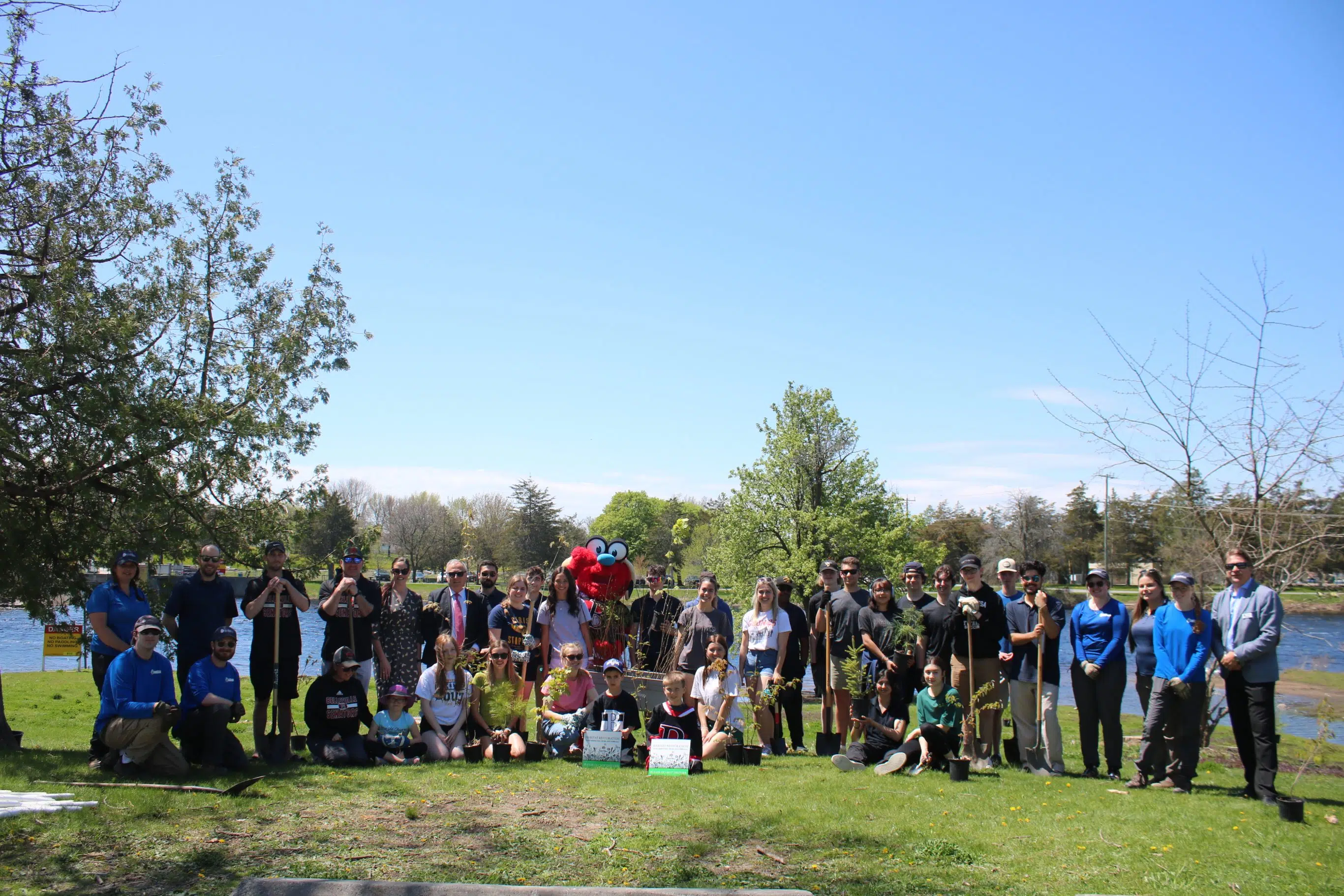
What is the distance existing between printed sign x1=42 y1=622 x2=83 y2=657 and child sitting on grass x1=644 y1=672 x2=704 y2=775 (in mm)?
6252

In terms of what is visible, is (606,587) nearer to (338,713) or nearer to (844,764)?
→ (338,713)

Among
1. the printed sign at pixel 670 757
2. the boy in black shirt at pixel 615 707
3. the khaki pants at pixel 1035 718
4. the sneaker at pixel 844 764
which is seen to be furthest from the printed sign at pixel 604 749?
the khaki pants at pixel 1035 718

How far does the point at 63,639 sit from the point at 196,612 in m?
6.57

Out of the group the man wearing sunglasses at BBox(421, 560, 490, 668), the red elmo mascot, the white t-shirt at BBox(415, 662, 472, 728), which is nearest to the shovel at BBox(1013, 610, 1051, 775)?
the red elmo mascot

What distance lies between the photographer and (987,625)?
8.67 m

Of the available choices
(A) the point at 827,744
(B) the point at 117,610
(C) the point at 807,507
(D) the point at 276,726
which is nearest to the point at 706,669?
(A) the point at 827,744

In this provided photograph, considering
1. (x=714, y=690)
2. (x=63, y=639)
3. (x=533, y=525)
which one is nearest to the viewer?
(x=714, y=690)

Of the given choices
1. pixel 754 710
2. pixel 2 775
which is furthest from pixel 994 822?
pixel 2 775

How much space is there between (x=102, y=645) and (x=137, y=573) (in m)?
0.64

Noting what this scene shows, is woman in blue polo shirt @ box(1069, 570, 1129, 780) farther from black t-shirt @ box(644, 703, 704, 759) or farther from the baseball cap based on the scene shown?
the baseball cap

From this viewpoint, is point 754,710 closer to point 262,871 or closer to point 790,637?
point 790,637

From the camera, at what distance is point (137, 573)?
8.06 m

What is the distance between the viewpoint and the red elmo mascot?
11133 mm

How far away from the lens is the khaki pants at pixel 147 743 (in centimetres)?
695
